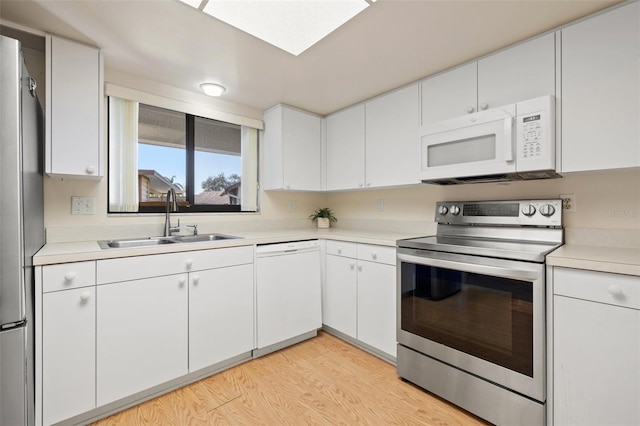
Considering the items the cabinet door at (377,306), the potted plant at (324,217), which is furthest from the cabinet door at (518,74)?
the potted plant at (324,217)

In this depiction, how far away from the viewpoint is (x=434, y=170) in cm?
200

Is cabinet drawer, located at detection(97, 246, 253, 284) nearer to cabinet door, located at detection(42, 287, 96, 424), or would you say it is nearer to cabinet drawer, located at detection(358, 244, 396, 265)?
cabinet door, located at detection(42, 287, 96, 424)

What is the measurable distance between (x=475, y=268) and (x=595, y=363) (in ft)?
1.93

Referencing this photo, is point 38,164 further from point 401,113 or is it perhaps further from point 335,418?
point 401,113

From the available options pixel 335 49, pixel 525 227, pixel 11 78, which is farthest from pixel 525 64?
pixel 11 78

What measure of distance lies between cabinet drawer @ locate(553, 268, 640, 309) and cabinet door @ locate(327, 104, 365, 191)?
1.60 metres

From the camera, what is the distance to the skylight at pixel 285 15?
1.42m

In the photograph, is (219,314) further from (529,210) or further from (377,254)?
(529,210)

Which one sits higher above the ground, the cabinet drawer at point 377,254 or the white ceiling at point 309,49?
the white ceiling at point 309,49

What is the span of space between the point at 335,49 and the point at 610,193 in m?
1.81

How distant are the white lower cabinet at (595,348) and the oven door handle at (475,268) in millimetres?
116

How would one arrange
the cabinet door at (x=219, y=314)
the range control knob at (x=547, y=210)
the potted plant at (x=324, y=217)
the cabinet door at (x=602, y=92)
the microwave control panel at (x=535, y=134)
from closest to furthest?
the cabinet door at (x=602, y=92), the microwave control panel at (x=535, y=134), the range control knob at (x=547, y=210), the cabinet door at (x=219, y=314), the potted plant at (x=324, y=217)

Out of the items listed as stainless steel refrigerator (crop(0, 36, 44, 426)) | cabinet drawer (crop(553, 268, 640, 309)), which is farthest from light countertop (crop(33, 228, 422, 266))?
cabinet drawer (crop(553, 268, 640, 309))

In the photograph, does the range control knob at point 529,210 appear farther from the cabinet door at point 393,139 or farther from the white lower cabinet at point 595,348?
the cabinet door at point 393,139
